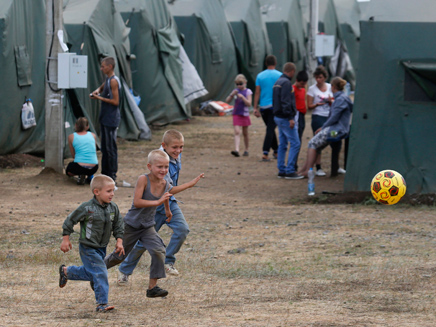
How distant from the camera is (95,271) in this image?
5.63m

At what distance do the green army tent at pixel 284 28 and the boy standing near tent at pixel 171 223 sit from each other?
23.1 m

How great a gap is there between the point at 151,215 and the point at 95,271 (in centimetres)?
77

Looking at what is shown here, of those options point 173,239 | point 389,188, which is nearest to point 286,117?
point 389,188

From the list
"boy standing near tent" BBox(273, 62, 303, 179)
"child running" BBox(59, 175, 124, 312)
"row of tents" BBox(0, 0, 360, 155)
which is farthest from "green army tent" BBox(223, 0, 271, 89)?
"child running" BBox(59, 175, 124, 312)

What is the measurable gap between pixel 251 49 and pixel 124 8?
25.9 feet

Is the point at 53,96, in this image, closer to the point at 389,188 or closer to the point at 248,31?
the point at 389,188

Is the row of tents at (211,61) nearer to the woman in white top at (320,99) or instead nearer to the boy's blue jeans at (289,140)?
the woman in white top at (320,99)

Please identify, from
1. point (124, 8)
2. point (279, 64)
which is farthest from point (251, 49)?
point (124, 8)

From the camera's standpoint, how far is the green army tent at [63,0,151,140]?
604 inches

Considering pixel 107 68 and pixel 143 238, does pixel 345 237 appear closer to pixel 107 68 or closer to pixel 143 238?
pixel 143 238

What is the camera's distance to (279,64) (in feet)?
96.3

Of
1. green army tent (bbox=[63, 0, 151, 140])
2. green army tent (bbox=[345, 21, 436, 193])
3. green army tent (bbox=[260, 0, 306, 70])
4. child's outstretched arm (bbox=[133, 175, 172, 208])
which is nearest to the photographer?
child's outstretched arm (bbox=[133, 175, 172, 208])

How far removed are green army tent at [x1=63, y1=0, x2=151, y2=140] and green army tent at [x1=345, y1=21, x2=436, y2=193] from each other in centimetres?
615

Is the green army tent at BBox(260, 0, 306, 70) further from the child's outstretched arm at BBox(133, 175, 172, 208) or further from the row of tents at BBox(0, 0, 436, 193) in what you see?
the child's outstretched arm at BBox(133, 175, 172, 208)
